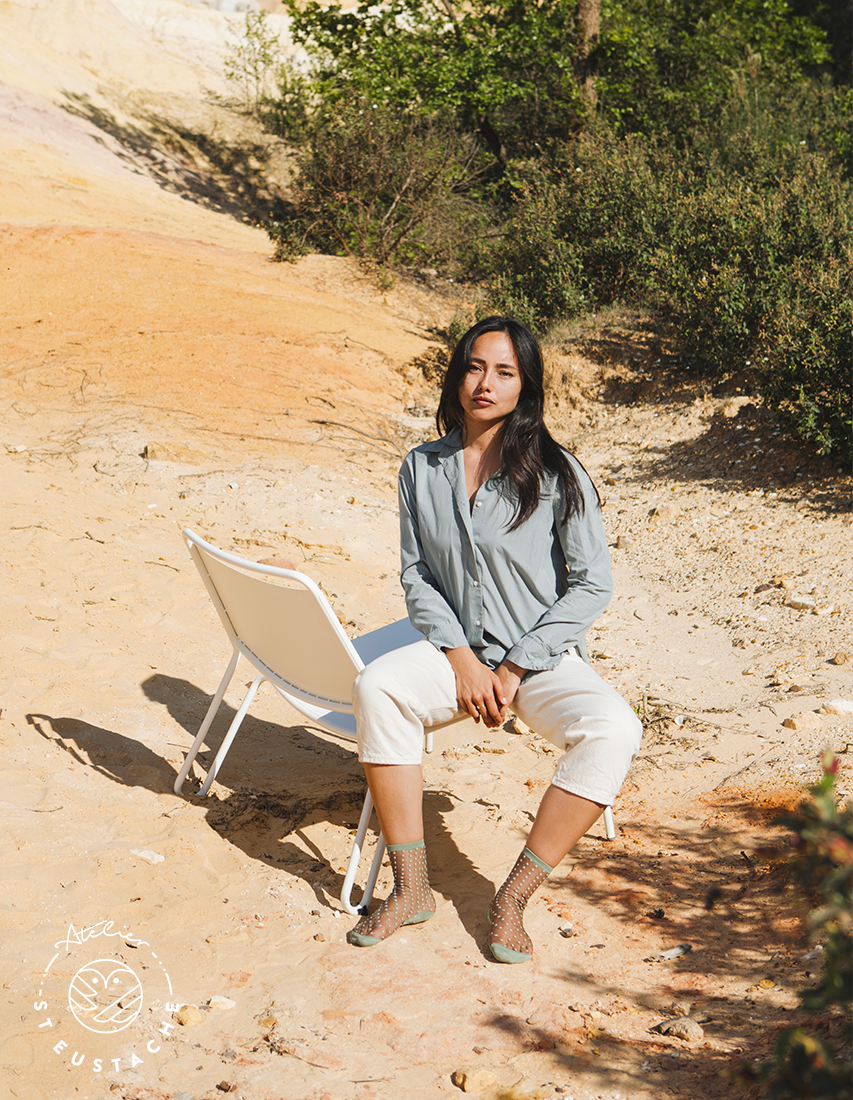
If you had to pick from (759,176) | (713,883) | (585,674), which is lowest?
(713,883)

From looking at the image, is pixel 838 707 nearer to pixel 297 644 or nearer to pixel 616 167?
pixel 297 644

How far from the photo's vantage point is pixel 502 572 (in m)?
2.84

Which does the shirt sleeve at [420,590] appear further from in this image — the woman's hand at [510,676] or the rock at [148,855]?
the rock at [148,855]

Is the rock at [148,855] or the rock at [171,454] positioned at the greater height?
the rock at [171,454]

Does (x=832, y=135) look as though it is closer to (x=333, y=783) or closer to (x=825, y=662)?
(x=825, y=662)

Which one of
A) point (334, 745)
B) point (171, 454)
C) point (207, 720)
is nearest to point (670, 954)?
point (207, 720)

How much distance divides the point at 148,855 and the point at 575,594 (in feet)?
4.97

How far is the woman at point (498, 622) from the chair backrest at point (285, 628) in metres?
0.20

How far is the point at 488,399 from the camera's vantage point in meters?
2.93

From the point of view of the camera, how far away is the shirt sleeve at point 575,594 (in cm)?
275

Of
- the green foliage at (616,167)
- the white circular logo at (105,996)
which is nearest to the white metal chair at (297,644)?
the white circular logo at (105,996)

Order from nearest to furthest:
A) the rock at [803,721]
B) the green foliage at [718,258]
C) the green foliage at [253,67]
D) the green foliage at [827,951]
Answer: the green foliage at [827,951], the rock at [803,721], the green foliage at [718,258], the green foliage at [253,67]

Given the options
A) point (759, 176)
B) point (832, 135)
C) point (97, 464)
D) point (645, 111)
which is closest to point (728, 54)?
point (645, 111)

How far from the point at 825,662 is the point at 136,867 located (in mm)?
3088
